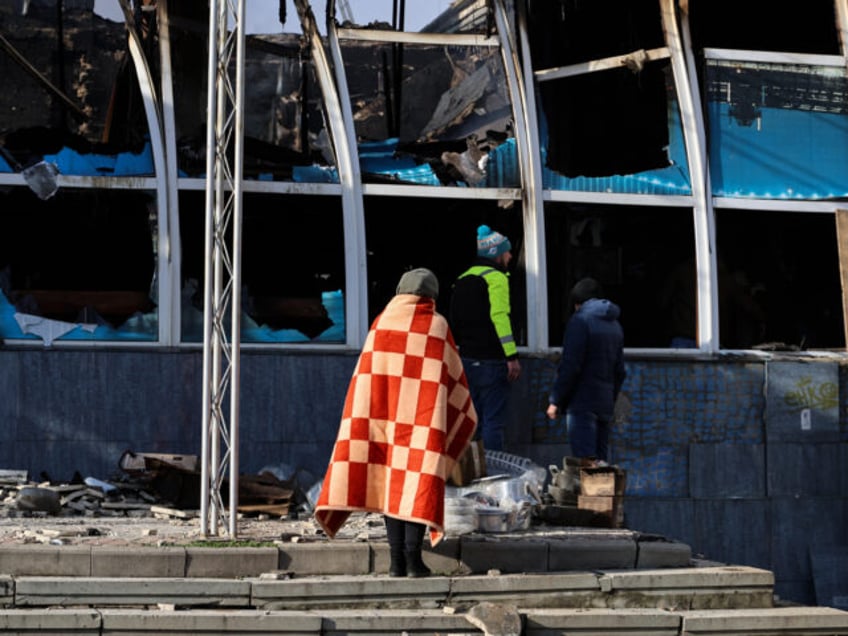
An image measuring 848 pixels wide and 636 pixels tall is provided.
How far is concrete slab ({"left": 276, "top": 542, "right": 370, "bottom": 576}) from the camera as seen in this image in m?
9.02

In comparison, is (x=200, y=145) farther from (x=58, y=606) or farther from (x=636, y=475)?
(x=58, y=606)

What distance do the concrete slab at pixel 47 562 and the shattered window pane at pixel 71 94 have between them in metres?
4.85

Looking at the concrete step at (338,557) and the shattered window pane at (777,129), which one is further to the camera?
the shattered window pane at (777,129)

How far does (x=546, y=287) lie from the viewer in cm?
1347

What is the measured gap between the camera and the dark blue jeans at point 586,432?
12117 millimetres

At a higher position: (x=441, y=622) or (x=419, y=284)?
(x=419, y=284)

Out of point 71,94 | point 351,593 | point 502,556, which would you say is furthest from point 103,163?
point 351,593

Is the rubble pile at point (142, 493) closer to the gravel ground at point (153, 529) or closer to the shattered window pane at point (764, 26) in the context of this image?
the gravel ground at point (153, 529)

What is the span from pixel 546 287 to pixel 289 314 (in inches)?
83.5

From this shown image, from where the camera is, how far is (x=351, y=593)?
28.3ft

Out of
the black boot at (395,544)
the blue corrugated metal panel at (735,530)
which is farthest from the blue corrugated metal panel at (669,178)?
the black boot at (395,544)

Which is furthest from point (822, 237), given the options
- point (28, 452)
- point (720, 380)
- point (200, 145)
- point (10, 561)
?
point (10, 561)

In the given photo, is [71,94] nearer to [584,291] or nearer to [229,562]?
[584,291]

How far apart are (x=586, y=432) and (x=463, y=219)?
2.36 m
